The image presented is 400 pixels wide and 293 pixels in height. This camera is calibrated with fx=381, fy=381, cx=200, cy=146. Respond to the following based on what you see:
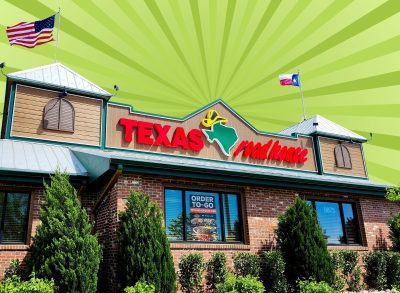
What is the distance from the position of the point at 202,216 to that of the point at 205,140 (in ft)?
17.4

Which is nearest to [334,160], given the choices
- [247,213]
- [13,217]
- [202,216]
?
[247,213]

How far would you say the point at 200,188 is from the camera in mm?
13305

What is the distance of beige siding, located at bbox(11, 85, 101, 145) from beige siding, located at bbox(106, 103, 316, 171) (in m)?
0.61

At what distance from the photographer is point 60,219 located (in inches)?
392

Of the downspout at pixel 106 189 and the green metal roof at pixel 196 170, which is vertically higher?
the green metal roof at pixel 196 170

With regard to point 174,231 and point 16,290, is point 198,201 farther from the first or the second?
point 16,290

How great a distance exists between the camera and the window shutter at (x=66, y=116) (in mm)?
15156

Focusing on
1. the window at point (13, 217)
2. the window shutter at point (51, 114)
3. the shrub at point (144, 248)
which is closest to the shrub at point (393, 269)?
the shrub at point (144, 248)

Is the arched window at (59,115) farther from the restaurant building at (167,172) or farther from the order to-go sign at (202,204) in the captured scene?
the order to-go sign at (202,204)

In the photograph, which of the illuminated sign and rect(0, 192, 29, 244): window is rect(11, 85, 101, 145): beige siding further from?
rect(0, 192, 29, 244): window

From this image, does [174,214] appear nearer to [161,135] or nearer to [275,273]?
[275,273]

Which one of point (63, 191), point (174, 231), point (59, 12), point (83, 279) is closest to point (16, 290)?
point (83, 279)

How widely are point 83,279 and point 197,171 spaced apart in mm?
4910

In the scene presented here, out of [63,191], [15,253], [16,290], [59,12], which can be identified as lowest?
[16,290]
